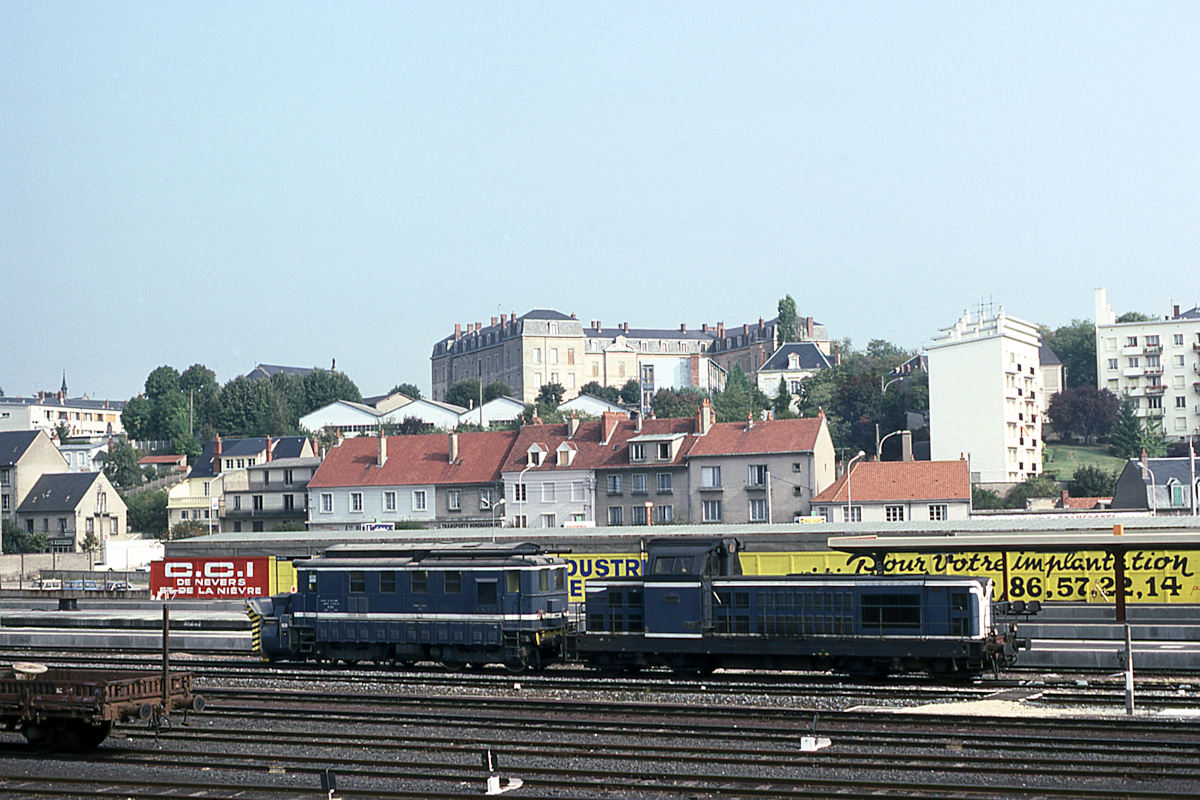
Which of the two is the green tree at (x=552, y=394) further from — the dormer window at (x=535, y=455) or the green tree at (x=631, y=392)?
the dormer window at (x=535, y=455)

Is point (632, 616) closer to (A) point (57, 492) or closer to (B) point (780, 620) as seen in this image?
(B) point (780, 620)

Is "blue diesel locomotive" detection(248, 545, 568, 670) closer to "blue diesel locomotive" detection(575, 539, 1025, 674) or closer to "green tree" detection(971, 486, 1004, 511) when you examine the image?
"blue diesel locomotive" detection(575, 539, 1025, 674)

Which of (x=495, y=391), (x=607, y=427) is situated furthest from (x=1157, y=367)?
(x=495, y=391)

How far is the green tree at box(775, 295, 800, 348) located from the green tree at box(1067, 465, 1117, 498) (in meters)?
83.1

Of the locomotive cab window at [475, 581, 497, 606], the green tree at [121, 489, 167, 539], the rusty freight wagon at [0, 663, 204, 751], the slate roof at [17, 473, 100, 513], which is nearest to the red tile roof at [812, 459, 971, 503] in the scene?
the locomotive cab window at [475, 581, 497, 606]

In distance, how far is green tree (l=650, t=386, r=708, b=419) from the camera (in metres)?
151

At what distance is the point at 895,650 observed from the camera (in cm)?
2689

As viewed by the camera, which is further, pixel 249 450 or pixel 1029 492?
pixel 249 450

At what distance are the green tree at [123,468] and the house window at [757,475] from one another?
88768 millimetres

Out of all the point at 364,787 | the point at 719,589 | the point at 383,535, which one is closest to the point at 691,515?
the point at 383,535

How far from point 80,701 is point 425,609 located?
13.4 meters

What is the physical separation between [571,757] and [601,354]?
6820 inches

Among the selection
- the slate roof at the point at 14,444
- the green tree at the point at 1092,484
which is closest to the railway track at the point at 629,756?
the green tree at the point at 1092,484

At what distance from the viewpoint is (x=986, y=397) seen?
10462 centimetres
